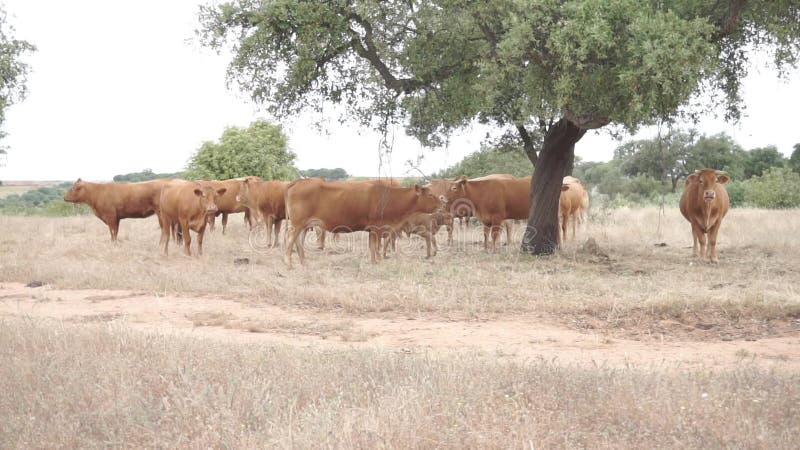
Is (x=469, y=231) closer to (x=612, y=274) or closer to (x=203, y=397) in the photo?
(x=612, y=274)

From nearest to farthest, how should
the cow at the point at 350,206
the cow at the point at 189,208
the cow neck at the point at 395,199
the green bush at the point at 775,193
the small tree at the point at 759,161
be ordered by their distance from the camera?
1. the cow at the point at 350,206
2. the cow neck at the point at 395,199
3. the cow at the point at 189,208
4. the green bush at the point at 775,193
5. the small tree at the point at 759,161

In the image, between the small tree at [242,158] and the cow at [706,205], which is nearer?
the cow at [706,205]

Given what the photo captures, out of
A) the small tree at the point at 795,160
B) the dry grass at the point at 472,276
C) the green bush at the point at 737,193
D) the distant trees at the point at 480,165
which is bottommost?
the dry grass at the point at 472,276

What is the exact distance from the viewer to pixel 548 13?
14.6 meters

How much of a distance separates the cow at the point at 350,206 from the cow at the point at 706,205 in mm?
5764

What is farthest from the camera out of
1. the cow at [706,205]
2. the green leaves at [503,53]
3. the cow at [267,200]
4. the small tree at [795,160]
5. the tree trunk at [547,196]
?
the small tree at [795,160]

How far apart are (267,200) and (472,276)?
420 inches

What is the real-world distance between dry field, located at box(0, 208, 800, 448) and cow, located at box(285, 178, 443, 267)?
0.82 meters

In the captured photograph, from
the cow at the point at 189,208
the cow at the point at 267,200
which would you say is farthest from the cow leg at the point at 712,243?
the cow at the point at 189,208

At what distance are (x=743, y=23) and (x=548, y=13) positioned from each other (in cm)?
454

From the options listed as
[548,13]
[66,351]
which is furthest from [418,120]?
[66,351]

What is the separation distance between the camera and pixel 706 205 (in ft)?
58.4

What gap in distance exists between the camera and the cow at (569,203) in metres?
22.9

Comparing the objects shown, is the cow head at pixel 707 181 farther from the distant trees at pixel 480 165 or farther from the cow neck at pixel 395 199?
the distant trees at pixel 480 165
